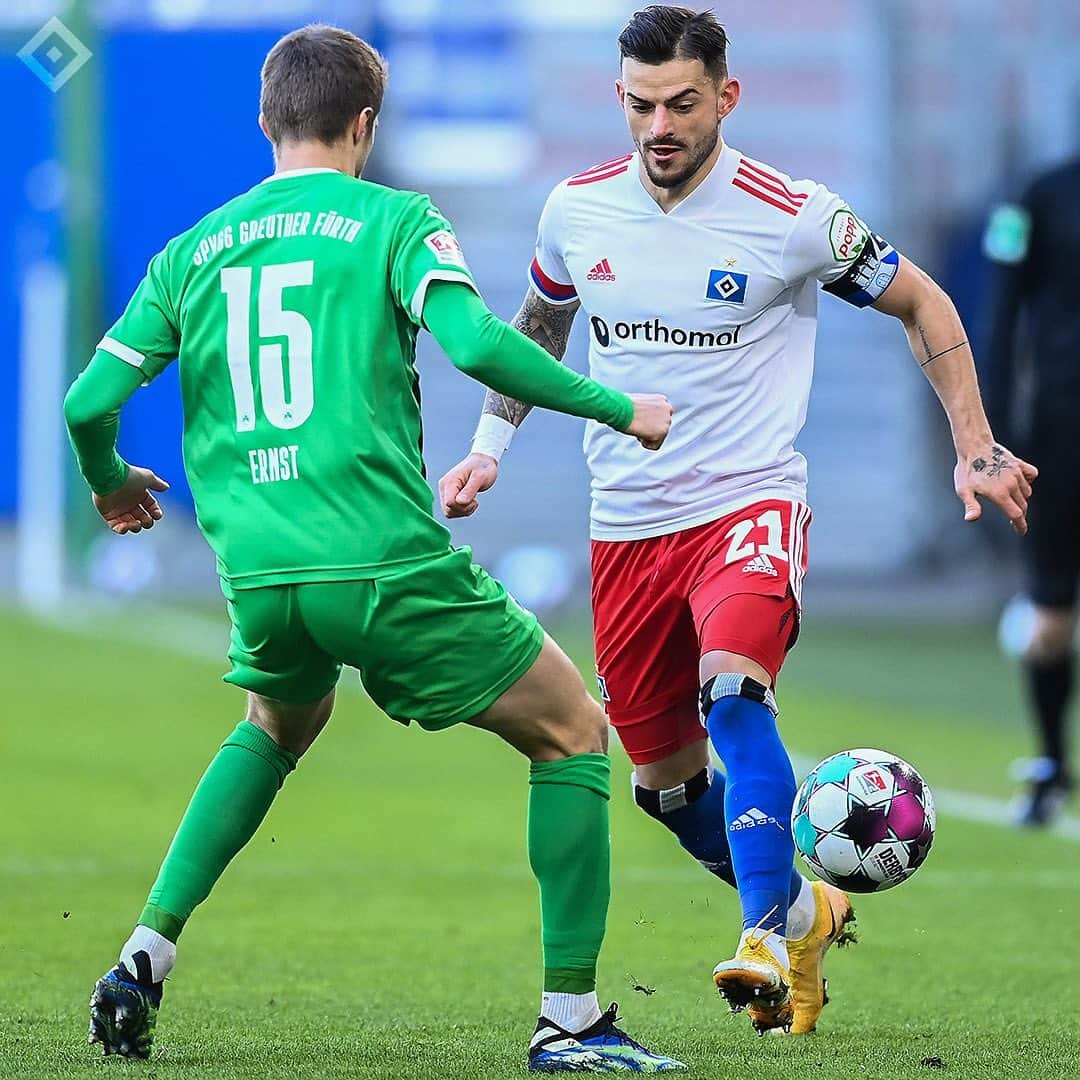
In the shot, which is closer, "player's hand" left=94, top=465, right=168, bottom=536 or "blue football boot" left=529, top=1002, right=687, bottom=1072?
"blue football boot" left=529, top=1002, right=687, bottom=1072

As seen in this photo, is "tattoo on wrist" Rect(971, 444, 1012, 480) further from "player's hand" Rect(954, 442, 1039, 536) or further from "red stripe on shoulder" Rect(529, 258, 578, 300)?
"red stripe on shoulder" Rect(529, 258, 578, 300)

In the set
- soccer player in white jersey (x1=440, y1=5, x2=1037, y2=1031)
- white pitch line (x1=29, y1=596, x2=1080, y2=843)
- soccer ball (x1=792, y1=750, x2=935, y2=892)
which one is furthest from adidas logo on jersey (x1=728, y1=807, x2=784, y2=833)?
white pitch line (x1=29, y1=596, x2=1080, y2=843)

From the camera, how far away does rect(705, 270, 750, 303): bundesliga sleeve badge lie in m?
5.16

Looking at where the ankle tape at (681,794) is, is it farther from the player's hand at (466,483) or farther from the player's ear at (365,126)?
the player's ear at (365,126)

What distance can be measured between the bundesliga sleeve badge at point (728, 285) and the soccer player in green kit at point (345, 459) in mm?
981

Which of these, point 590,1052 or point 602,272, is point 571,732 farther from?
point 602,272

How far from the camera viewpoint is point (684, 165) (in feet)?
16.9

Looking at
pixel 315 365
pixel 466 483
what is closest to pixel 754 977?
pixel 466 483

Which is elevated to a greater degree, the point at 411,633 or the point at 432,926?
the point at 411,633

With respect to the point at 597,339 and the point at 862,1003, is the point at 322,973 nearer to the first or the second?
the point at 862,1003

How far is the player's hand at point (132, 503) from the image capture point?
184 inches

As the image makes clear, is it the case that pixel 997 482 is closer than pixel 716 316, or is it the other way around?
pixel 997 482

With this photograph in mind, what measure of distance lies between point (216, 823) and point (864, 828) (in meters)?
1.47

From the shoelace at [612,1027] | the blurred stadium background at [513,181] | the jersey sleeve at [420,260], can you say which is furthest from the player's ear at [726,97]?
the blurred stadium background at [513,181]
